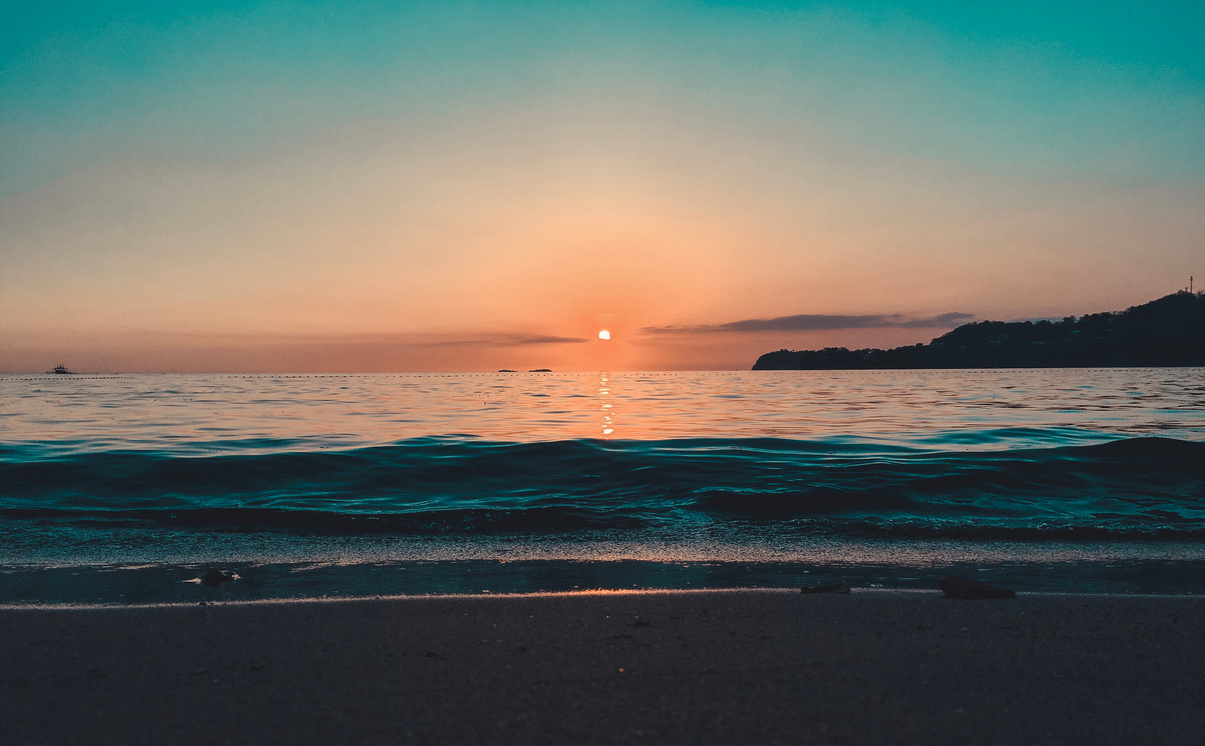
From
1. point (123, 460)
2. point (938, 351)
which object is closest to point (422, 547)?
point (123, 460)

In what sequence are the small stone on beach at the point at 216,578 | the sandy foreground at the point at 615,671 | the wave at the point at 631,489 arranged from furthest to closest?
the wave at the point at 631,489, the small stone on beach at the point at 216,578, the sandy foreground at the point at 615,671

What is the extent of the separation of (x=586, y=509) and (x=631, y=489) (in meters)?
1.79

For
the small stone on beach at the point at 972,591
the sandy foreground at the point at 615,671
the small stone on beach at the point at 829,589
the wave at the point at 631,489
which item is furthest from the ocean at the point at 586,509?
the sandy foreground at the point at 615,671

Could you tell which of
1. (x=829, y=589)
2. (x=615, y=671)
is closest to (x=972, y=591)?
(x=829, y=589)

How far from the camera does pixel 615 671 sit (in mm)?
3516

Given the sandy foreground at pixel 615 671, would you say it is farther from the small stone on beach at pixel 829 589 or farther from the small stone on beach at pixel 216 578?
the small stone on beach at pixel 216 578

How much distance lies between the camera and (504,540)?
7949 mm

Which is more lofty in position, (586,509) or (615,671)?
(615,671)

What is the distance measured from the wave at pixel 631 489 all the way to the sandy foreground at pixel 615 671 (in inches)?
151

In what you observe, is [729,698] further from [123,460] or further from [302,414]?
[302,414]

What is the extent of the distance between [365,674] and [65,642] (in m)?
2.01

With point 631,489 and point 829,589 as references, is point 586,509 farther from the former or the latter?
point 829,589

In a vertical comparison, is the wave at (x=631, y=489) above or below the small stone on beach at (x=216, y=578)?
below

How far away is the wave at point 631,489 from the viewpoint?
8.88 metres
